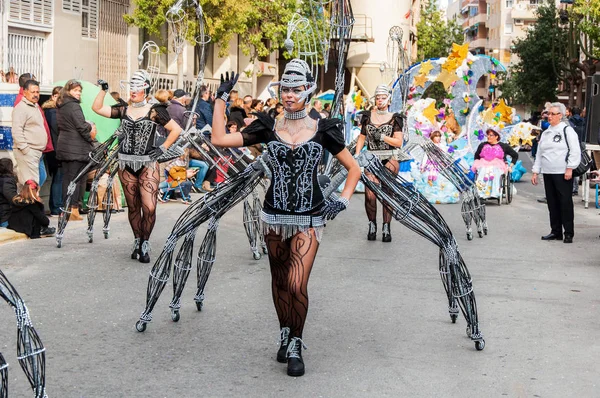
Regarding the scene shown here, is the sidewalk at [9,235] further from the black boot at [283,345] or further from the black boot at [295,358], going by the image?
the black boot at [295,358]

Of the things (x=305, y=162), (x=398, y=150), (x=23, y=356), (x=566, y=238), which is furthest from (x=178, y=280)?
(x=566, y=238)

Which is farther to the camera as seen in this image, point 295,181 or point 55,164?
point 55,164

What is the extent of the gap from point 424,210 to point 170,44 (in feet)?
73.9

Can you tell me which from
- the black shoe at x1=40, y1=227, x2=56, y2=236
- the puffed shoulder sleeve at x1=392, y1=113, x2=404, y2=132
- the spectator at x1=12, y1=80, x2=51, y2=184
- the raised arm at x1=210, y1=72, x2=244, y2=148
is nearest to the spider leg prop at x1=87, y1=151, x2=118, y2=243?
the black shoe at x1=40, y1=227, x2=56, y2=236

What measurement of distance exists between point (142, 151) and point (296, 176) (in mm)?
4300

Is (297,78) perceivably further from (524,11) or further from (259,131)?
(524,11)

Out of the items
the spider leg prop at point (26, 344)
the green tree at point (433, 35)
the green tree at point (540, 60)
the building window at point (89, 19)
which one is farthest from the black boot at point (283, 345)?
the green tree at point (433, 35)

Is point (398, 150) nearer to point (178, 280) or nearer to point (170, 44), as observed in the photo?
point (178, 280)

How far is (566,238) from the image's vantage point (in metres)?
12.8

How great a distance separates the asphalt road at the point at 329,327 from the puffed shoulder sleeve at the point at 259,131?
1.45 meters

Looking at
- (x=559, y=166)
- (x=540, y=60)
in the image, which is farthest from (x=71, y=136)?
(x=540, y=60)

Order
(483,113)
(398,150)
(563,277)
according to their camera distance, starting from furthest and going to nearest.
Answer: (483,113) < (398,150) < (563,277)

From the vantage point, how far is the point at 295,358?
607cm

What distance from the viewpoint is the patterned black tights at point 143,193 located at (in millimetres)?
10211
